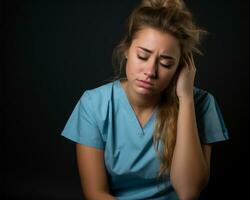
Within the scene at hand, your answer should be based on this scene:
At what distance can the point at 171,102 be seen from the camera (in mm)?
1288

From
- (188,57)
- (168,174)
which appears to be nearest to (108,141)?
(168,174)

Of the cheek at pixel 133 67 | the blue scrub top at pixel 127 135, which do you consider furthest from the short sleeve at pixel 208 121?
the cheek at pixel 133 67

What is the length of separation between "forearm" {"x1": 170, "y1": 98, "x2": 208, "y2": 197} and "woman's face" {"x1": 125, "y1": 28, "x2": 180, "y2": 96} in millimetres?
100

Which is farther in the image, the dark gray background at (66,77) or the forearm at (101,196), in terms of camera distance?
the dark gray background at (66,77)

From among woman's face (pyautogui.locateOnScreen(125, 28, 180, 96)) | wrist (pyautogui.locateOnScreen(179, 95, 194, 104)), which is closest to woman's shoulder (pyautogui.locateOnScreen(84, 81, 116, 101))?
woman's face (pyautogui.locateOnScreen(125, 28, 180, 96))

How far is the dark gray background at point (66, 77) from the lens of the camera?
5.07ft

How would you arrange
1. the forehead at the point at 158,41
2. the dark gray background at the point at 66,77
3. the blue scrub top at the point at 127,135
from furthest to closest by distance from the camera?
the dark gray background at the point at 66,77
the blue scrub top at the point at 127,135
the forehead at the point at 158,41

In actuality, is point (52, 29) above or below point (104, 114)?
above

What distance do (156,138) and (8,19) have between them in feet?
2.26

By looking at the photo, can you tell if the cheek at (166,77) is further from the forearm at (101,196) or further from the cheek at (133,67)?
the forearm at (101,196)

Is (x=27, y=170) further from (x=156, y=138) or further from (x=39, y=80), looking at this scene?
(x=156, y=138)

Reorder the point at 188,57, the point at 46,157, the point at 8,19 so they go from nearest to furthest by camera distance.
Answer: the point at 188,57
the point at 8,19
the point at 46,157

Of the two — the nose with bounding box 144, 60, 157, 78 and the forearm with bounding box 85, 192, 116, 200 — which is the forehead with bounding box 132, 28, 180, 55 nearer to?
the nose with bounding box 144, 60, 157, 78

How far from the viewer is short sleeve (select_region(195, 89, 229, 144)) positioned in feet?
4.13
